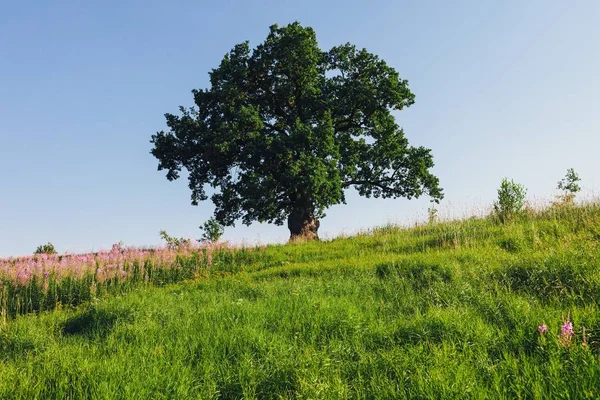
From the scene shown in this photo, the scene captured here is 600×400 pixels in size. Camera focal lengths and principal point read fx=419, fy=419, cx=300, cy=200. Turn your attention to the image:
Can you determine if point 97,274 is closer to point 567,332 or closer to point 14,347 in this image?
point 14,347

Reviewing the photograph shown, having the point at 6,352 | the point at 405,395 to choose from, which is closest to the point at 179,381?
the point at 405,395

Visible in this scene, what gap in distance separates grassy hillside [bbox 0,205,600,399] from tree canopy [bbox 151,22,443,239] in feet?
38.6

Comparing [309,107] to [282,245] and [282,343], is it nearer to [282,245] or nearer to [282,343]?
[282,245]

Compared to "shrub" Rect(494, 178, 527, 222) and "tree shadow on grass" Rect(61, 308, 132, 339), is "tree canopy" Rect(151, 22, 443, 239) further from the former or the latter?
"tree shadow on grass" Rect(61, 308, 132, 339)

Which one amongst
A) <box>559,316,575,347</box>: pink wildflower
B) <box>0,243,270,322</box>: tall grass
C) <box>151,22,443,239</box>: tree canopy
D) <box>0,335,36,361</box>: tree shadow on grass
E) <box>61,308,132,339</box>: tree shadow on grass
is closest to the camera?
<box>559,316,575,347</box>: pink wildflower

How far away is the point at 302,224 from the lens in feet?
75.3

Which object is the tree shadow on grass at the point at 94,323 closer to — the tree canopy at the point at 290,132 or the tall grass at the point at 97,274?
the tall grass at the point at 97,274


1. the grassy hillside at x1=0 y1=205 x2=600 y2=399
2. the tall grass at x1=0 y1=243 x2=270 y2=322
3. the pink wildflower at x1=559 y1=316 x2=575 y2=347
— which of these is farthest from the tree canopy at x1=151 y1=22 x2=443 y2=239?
the pink wildflower at x1=559 y1=316 x2=575 y2=347

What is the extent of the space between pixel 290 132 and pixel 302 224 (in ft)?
16.5

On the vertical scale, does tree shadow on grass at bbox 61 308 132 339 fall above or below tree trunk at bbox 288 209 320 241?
below

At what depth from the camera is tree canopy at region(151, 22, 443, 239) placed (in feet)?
69.4

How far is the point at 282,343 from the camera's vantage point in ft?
17.6

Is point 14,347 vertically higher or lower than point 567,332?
lower

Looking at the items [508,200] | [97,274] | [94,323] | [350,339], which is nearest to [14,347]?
[94,323]
